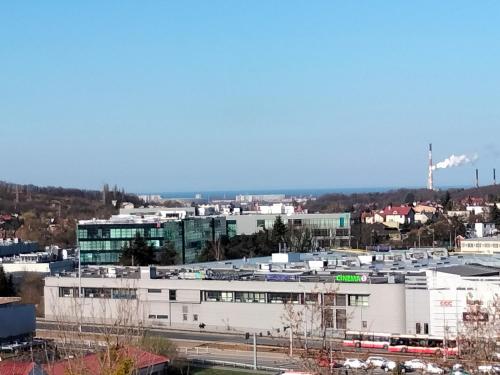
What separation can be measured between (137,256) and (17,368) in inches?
1071

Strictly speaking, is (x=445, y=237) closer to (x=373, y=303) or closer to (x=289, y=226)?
(x=289, y=226)

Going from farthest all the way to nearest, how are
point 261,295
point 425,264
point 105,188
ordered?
point 105,188, point 425,264, point 261,295

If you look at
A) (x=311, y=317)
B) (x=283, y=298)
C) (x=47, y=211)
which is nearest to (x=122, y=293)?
(x=283, y=298)

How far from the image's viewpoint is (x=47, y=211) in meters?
89.5

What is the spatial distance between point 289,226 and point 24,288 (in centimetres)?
2579

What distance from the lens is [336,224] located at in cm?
6391

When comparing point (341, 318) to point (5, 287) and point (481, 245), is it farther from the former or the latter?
point (481, 245)

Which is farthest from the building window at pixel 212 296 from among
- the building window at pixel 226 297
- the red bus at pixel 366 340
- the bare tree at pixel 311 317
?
the red bus at pixel 366 340

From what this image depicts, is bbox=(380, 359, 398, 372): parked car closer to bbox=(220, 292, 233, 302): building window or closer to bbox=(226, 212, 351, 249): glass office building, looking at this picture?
bbox=(220, 292, 233, 302): building window

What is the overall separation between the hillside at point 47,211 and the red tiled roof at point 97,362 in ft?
139

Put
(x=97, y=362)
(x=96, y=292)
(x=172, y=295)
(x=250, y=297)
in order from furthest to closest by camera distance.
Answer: (x=96, y=292), (x=172, y=295), (x=250, y=297), (x=97, y=362)

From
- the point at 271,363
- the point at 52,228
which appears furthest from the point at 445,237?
the point at 271,363

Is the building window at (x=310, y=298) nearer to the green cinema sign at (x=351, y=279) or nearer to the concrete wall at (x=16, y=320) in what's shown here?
the green cinema sign at (x=351, y=279)

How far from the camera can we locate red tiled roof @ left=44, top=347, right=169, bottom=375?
36.3 ft
